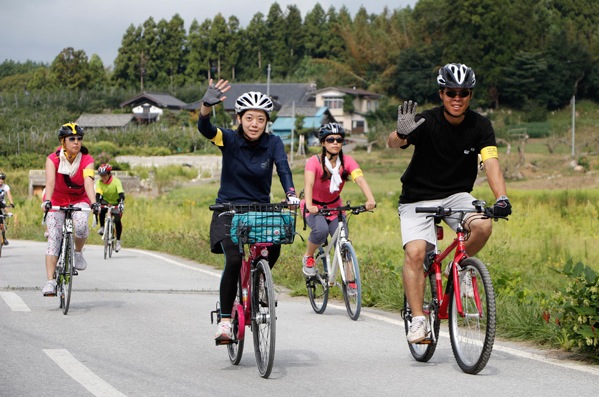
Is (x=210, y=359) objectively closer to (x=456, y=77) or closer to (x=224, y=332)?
(x=224, y=332)

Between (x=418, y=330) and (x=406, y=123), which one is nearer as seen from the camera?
(x=406, y=123)

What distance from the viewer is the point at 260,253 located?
6.74m

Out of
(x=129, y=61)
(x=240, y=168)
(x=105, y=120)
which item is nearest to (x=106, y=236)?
(x=240, y=168)

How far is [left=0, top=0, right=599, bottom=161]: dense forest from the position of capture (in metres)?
92.1

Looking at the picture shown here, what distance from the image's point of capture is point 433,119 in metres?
6.73

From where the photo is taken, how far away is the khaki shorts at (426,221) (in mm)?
6805

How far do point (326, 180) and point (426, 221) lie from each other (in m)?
3.61

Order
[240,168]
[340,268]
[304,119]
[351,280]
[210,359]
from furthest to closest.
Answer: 1. [304,119]
2. [340,268]
3. [351,280]
4. [210,359]
5. [240,168]

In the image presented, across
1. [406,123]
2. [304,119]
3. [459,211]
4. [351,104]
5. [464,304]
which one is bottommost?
[464,304]

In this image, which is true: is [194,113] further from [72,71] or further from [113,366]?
[113,366]

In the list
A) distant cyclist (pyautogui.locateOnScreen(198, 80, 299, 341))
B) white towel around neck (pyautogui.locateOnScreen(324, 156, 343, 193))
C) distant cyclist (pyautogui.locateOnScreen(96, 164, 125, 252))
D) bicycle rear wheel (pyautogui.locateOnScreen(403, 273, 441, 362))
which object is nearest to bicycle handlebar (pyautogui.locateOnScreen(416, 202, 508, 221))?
bicycle rear wheel (pyautogui.locateOnScreen(403, 273, 441, 362))

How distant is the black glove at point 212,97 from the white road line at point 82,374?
1913 millimetres

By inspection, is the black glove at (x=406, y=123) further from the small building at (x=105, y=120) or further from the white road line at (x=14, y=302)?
the small building at (x=105, y=120)

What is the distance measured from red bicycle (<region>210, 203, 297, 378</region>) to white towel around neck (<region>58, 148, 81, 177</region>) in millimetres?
3936
